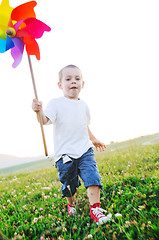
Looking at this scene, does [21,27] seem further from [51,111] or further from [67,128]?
[67,128]

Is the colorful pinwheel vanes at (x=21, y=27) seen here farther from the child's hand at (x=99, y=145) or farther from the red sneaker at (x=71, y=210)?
the red sneaker at (x=71, y=210)

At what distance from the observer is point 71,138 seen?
3.59 meters

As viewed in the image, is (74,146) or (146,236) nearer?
(146,236)

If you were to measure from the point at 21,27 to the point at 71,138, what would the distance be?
5.91 ft

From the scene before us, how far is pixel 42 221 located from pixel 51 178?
2.95m

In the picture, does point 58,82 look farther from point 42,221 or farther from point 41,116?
point 42,221

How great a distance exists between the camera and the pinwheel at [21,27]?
3387 mm

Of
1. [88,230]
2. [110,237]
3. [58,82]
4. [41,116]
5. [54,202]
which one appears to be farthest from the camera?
[54,202]

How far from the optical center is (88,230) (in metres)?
3.05

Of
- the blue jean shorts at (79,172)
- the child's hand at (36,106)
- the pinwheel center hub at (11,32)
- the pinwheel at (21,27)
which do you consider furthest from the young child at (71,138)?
the pinwheel center hub at (11,32)

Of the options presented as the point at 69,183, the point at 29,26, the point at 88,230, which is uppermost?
the point at 29,26

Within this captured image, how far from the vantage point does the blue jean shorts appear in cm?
331

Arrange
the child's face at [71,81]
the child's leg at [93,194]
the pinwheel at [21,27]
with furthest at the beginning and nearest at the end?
the child's face at [71,81], the pinwheel at [21,27], the child's leg at [93,194]

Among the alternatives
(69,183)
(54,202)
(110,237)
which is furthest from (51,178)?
(110,237)
